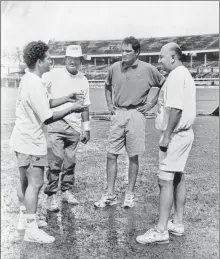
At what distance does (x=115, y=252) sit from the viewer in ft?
11.6

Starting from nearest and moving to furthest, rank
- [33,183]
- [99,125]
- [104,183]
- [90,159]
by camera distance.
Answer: [33,183]
[104,183]
[90,159]
[99,125]

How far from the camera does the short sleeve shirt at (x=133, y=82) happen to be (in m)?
4.85

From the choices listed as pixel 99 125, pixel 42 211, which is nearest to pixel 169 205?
pixel 42 211

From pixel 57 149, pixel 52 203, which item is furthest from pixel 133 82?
pixel 52 203

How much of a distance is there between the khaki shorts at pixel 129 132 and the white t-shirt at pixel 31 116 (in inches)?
49.0

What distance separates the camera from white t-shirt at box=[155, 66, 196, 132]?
3.67 metres

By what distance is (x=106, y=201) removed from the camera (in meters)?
4.82

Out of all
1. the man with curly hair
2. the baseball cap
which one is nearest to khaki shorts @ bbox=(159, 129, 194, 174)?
the man with curly hair

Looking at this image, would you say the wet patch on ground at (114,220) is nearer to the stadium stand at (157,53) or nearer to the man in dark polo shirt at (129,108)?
the man in dark polo shirt at (129,108)

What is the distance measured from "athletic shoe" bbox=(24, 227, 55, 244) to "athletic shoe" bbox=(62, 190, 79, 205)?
106 cm

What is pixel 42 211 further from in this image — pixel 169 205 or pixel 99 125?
pixel 99 125

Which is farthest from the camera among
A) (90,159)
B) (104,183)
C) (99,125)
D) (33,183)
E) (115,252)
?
(99,125)

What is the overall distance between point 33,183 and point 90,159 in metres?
3.58

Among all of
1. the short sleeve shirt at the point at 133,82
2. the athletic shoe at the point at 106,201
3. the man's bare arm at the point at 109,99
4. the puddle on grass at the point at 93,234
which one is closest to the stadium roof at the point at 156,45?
the man's bare arm at the point at 109,99
